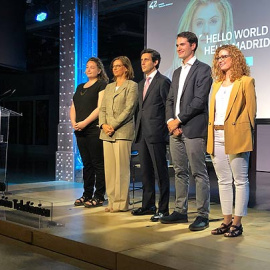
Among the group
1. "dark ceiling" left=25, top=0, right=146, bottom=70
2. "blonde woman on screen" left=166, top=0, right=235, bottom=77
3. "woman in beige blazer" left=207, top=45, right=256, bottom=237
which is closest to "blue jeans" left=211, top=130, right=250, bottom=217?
"woman in beige blazer" left=207, top=45, right=256, bottom=237

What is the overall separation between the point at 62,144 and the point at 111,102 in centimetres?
280

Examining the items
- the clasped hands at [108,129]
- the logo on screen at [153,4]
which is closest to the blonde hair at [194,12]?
the logo on screen at [153,4]

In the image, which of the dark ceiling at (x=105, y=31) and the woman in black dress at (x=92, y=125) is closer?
the woman in black dress at (x=92, y=125)

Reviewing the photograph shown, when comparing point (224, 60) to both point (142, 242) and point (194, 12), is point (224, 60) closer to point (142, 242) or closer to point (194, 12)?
point (142, 242)

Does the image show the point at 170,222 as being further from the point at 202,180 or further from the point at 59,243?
the point at 59,243

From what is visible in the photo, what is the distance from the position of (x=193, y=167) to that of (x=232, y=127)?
0.49 meters

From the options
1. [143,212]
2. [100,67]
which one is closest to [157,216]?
[143,212]

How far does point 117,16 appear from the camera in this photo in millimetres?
10523

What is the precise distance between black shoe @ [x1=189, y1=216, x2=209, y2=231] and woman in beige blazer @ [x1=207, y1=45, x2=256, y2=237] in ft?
0.43

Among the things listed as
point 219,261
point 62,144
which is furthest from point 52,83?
point 219,261

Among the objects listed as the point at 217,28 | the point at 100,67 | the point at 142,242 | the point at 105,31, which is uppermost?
the point at 105,31

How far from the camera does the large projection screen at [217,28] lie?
189 inches

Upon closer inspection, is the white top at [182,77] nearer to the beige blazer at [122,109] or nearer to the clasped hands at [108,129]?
the beige blazer at [122,109]

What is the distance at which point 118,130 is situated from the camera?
3875 millimetres
